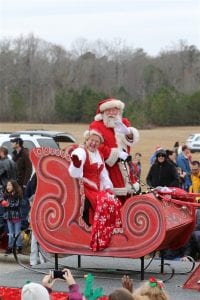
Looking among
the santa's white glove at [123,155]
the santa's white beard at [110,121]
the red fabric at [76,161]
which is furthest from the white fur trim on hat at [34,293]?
the santa's white beard at [110,121]

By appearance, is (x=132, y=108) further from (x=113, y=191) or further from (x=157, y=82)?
(x=113, y=191)

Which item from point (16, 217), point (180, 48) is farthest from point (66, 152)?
point (180, 48)

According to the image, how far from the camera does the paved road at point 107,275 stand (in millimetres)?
7348

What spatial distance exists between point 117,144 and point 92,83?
2758 inches

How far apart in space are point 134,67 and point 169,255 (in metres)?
71.8

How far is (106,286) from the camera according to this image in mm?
7496

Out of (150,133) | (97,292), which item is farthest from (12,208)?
(150,133)

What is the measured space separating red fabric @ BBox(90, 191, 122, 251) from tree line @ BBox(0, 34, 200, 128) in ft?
171

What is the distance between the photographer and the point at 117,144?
26.9ft

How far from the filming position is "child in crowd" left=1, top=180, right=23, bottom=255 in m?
9.76

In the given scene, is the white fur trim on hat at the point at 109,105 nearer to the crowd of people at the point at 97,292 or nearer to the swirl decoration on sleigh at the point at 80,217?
the swirl decoration on sleigh at the point at 80,217

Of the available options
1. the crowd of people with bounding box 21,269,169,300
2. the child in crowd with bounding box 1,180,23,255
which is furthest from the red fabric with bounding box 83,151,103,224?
the child in crowd with bounding box 1,180,23,255

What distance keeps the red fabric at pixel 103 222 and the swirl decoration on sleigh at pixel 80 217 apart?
0.08 metres

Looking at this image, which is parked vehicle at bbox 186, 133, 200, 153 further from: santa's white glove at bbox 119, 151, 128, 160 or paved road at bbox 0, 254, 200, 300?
santa's white glove at bbox 119, 151, 128, 160
